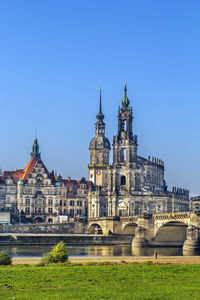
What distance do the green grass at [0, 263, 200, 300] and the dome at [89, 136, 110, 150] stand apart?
13404cm

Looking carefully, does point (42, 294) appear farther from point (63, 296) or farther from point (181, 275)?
point (181, 275)

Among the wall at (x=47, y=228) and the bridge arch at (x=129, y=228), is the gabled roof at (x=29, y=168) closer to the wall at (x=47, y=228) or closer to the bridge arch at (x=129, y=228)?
the wall at (x=47, y=228)

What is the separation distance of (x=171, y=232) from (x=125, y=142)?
52.4 m

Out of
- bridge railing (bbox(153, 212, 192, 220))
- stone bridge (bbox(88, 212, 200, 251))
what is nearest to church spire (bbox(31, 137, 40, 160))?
stone bridge (bbox(88, 212, 200, 251))

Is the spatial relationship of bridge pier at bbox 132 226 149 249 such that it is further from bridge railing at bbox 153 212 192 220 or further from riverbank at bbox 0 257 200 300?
riverbank at bbox 0 257 200 300

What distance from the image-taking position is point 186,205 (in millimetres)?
181500

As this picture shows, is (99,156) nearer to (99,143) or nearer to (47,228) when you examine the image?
(99,143)

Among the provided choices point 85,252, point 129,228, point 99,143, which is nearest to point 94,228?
point 129,228

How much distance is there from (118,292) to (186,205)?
155 m

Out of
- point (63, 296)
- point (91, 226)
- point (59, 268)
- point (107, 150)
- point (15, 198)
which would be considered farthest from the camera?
point (107, 150)

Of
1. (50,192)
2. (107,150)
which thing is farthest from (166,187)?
(50,192)

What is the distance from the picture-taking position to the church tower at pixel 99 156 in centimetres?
17650

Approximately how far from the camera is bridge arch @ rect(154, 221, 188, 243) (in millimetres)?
116094

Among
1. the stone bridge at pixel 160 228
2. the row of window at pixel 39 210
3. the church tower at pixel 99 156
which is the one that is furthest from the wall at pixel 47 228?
the church tower at pixel 99 156
